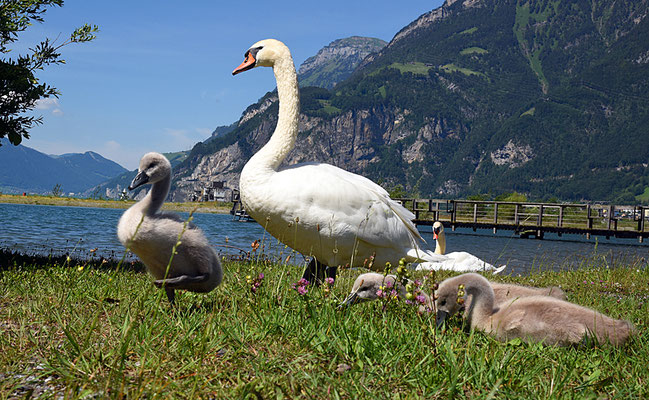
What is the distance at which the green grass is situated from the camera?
2.23m

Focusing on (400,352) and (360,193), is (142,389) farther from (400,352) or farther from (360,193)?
(360,193)

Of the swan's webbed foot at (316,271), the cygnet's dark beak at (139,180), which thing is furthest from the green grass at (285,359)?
the swan's webbed foot at (316,271)

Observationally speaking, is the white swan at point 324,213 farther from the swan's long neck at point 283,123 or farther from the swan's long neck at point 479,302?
the swan's long neck at point 479,302

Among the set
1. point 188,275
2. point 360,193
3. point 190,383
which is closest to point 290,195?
point 360,193

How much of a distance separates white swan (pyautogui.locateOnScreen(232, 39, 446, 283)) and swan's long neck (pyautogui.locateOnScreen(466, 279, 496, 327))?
116 cm

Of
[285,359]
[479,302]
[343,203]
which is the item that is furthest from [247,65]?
[285,359]

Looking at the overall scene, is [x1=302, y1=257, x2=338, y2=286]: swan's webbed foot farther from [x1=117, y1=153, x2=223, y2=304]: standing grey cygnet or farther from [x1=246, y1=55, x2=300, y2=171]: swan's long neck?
[x1=117, y1=153, x2=223, y2=304]: standing grey cygnet

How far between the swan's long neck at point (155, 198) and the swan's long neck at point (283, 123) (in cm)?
125

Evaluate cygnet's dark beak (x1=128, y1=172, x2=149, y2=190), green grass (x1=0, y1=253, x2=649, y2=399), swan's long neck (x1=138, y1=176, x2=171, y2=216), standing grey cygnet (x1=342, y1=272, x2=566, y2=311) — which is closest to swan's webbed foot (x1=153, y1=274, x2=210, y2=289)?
green grass (x1=0, y1=253, x2=649, y2=399)

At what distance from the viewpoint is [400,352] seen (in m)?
2.68

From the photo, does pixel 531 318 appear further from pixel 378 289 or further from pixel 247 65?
pixel 247 65

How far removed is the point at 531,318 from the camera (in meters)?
3.64

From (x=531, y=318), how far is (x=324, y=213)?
2183 mm

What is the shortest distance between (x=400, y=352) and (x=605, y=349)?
1.64 meters
